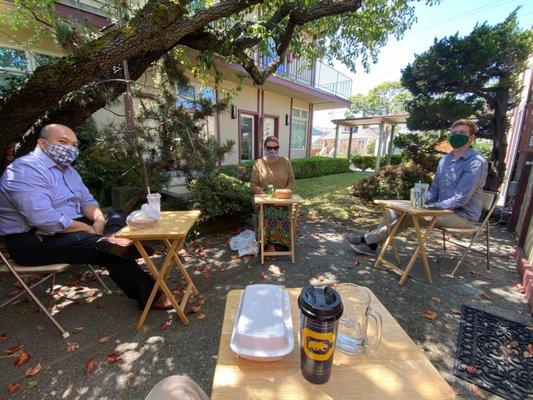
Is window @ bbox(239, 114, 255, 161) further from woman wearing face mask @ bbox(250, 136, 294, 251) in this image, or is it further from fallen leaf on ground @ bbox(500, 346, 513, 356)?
fallen leaf on ground @ bbox(500, 346, 513, 356)

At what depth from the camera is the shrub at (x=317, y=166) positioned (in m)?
11.2

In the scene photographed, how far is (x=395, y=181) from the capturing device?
706 centimetres

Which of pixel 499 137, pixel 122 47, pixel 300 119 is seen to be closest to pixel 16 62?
pixel 122 47

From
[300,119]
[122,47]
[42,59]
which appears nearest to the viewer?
[122,47]

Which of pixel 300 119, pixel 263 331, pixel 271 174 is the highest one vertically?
pixel 300 119

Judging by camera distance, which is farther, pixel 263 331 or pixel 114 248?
pixel 114 248

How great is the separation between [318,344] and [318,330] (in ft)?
0.17

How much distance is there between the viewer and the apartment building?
510 centimetres

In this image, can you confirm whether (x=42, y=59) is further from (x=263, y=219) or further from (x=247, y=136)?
(x=247, y=136)

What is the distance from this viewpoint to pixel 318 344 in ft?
2.81

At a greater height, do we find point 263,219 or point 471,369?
point 263,219

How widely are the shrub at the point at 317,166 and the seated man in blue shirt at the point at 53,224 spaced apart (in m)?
8.81

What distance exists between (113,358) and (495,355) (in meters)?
3.05

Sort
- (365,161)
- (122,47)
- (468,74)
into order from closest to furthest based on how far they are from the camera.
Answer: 1. (122,47)
2. (468,74)
3. (365,161)
